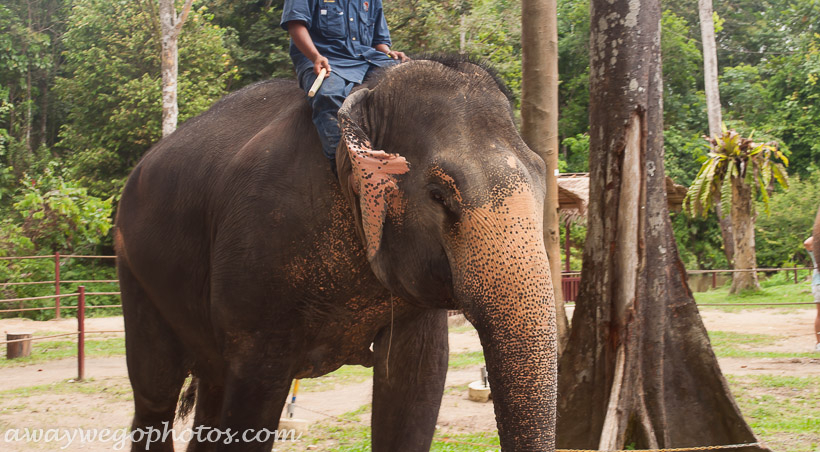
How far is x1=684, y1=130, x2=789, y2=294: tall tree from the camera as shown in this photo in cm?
1623

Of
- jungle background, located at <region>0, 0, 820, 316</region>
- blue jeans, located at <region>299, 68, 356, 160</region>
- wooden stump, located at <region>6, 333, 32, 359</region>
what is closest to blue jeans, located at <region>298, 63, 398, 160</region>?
blue jeans, located at <region>299, 68, 356, 160</region>

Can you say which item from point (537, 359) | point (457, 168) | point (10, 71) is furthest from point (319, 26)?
point (10, 71)

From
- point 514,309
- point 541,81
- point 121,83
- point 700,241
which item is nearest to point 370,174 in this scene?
point 514,309

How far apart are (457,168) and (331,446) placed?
3.93 metres

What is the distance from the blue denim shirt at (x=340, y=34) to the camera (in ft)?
9.49

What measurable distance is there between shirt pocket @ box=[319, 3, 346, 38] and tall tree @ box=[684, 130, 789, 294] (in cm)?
1494

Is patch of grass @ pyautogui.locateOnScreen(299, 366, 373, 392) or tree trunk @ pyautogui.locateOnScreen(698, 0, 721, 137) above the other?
tree trunk @ pyautogui.locateOnScreen(698, 0, 721, 137)

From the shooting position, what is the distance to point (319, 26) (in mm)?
2990

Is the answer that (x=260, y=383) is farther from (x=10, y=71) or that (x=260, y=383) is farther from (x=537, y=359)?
(x=10, y=71)

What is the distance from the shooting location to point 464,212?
2230 millimetres

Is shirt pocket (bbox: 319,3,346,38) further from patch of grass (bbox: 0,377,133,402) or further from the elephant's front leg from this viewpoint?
patch of grass (bbox: 0,377,133,402)

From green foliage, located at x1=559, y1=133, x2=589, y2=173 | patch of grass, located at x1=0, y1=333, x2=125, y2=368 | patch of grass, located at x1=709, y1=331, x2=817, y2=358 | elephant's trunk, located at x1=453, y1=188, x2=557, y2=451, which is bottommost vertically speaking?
patch of grass, located at x1=0, y1=333, x2=125, y2=368

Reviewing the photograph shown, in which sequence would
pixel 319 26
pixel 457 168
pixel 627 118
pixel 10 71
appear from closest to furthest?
pixel 457 168
pixel 319 26
pixel 627 118
pixel 10 71

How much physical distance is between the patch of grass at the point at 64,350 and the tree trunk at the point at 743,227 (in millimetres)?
12643
